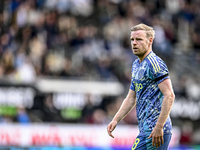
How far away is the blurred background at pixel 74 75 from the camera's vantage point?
41.9 feet

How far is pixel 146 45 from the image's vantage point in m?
5.24

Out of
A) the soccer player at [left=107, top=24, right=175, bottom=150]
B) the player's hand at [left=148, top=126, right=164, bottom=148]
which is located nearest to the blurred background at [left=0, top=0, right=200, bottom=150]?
the soccer player at [left=107, top=24, right=175, bottom=150]

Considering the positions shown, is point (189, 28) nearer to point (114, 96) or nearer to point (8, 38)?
point (114, 96)

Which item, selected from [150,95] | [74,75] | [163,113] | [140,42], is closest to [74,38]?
[74,75]

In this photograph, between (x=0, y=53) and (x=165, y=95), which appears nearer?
(x=165, y=95)

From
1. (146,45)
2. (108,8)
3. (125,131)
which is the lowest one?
(125,131)

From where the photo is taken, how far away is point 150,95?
5121 mm

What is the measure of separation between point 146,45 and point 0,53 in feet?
31.7

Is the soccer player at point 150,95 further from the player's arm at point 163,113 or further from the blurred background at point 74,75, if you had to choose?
the blurred background at point 74,75

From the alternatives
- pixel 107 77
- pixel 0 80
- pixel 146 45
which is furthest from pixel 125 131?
pixel 146 45

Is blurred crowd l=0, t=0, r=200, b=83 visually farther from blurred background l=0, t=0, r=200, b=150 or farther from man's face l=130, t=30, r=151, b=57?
man's face l=130, t=30, r=151, b=57

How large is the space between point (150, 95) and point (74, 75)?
31.4ft

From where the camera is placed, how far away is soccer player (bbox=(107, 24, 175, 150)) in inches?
189

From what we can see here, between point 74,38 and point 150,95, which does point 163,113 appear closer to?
point 150,95
